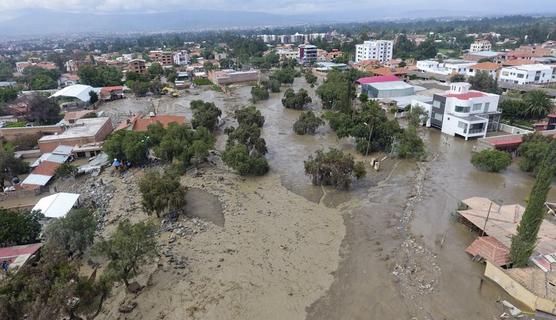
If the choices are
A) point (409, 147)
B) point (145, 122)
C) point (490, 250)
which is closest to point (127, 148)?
point (145, 122)

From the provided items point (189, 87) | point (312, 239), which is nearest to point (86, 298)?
point (312, 239)

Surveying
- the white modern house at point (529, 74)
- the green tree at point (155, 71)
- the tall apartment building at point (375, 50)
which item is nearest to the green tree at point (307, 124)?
the white modern house at point (529, 74)

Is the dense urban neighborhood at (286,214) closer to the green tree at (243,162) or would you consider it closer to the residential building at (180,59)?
the green tree at (243,162)

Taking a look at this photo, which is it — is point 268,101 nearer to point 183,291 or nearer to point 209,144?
point 209,144

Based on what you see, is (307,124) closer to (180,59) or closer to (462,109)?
(462,109)

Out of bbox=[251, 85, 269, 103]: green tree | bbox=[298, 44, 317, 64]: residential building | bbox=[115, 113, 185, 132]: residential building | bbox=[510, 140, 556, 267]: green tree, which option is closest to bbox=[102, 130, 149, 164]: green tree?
bbox=[115, 113, 185, 132]: residential building
